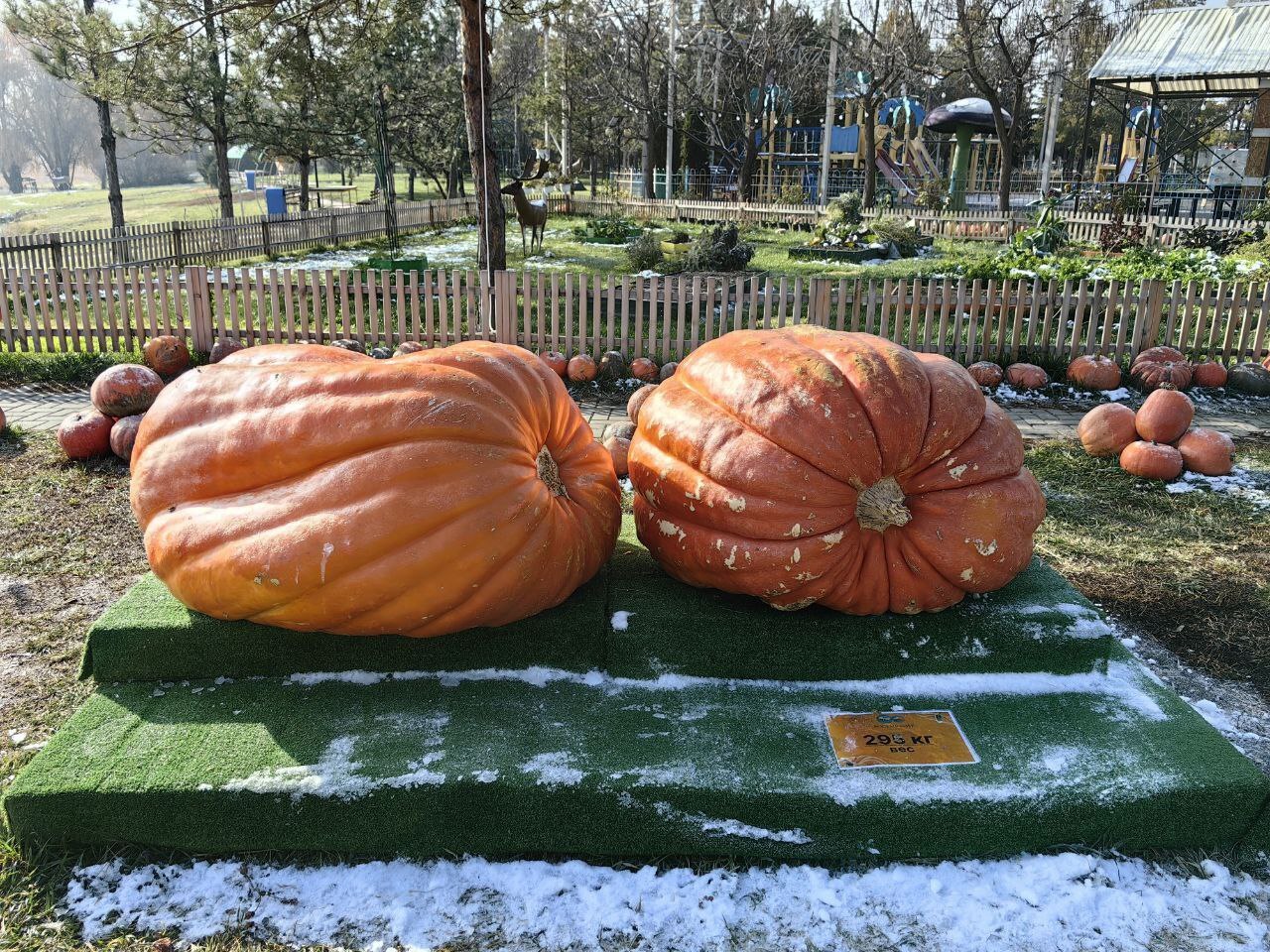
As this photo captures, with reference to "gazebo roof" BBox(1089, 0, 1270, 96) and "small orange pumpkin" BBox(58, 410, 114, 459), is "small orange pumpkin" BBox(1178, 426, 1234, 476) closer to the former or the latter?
"small orange pumpkin" BBox(58, 410, 114, 459)

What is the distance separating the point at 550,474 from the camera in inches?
124

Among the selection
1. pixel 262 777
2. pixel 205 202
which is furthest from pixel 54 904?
pixel 205 202

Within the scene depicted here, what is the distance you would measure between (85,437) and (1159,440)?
818 centimetres

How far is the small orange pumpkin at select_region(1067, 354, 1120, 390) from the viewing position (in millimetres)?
9305

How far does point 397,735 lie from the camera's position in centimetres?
295

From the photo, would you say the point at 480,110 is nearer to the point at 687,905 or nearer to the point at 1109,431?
the point at 1109,431

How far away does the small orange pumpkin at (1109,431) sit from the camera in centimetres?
684

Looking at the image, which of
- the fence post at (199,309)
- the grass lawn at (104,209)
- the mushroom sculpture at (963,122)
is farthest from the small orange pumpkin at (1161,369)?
the grass lawn at (104,209)

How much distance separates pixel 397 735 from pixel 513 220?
2866 cm

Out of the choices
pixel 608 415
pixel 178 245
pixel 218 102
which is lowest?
pixel 608 415

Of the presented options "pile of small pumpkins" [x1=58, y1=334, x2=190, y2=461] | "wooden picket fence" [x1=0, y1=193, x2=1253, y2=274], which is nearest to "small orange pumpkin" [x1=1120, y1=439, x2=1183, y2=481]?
"pile of small pumpkins" [x1=58, y1=334, x2=190, y2=461]

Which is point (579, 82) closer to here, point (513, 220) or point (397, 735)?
point (513, 220)

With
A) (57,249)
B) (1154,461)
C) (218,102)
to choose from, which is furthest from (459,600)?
(218,102)

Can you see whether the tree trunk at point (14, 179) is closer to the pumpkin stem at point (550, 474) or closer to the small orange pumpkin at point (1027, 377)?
the small orange pumpkin at point (1027, 377)
